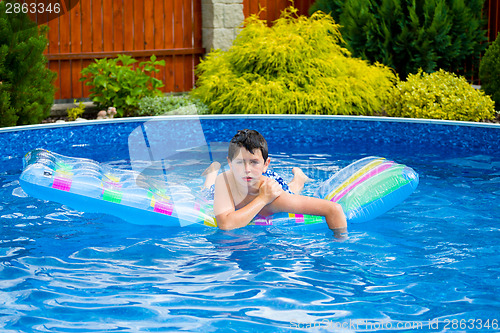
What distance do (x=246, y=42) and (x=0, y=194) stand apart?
15.4ft

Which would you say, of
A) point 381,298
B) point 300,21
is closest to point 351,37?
point 300,21

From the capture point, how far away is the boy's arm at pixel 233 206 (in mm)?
4191

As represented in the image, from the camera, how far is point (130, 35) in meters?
10.9

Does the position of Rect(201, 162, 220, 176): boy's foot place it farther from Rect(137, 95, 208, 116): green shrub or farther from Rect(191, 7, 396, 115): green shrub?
Rect(137, 95, 208, 116): green shrub

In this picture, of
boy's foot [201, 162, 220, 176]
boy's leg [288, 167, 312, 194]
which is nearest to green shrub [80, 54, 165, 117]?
boy's foot [201, 162, 220, 176]

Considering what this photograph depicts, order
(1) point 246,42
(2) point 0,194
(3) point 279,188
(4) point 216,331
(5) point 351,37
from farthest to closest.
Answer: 1. (5) point 351,37
2. (1) point 246,42
3. (2) point 0,194
4. (3) point 279,188
5. (4) point 216,331

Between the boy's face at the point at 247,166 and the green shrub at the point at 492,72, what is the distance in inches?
255

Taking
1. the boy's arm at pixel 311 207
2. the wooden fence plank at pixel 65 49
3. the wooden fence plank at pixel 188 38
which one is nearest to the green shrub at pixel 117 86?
the wooden fence plank at pixel 65 49

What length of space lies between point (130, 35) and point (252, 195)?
7.15 m

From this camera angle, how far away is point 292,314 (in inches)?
125

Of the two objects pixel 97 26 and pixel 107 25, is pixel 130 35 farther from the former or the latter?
pixel 97 26

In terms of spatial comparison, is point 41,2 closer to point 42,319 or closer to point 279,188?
point 279,188

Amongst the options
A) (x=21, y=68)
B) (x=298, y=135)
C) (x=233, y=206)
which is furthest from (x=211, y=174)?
(x=21, y=68)

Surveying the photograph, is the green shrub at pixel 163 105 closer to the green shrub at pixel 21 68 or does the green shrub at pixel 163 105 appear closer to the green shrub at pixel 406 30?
the green shrub at pixel 21 68
